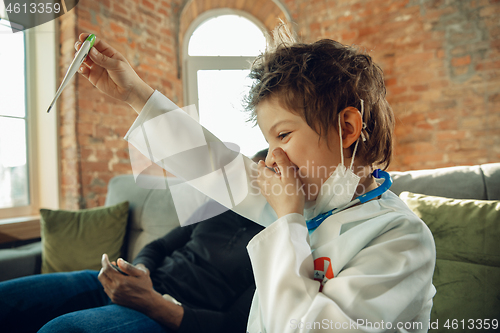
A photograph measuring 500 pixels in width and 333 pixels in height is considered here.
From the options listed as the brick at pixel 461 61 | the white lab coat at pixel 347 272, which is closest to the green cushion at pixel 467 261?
the white lab coat at pixel 347 272

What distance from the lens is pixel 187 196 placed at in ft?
3.07

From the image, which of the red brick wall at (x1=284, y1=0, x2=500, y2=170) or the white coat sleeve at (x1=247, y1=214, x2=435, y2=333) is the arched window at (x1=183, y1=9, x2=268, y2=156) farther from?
the white coat sleeve at (x1=247, y1=214, x2=435, y2=333)

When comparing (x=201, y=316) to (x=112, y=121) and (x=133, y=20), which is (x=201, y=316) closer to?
(x=112, y=121)

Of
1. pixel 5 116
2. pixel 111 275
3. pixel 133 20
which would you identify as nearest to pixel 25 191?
pixel 5 116

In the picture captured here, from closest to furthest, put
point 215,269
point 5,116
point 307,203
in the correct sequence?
point 307,203 → point 215,269 → point 5,116

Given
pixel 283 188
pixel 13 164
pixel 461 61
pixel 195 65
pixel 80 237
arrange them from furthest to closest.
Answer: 1. pixel 195 65
2. pixel 461 61
3. pixel 13 164
4. pixel 80 237
5. pixel 283 188

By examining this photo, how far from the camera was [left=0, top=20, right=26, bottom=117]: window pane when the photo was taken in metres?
2.31

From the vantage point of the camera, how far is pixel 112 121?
2520mm

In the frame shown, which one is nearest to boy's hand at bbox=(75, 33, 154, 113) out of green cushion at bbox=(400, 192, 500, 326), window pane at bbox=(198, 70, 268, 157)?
window pane at bbox=(198, 70, 268, 157)

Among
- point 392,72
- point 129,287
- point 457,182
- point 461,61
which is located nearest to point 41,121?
point 129,287

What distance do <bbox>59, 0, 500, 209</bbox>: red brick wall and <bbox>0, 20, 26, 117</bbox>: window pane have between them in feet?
1.14

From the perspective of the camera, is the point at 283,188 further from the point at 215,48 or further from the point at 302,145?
the point at 215,48

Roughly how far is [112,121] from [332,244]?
2.36 metres

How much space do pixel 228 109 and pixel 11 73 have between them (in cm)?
181
